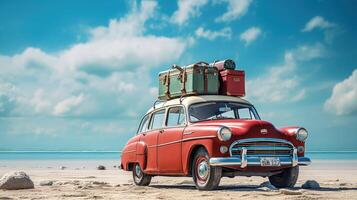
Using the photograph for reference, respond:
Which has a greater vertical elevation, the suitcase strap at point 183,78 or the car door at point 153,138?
the suitcase strap at point 183,78

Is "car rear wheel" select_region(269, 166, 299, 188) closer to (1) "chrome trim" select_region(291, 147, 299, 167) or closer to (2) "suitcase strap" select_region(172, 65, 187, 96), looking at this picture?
(1) "chrome trim" select_region(291, 147, 299, 167)

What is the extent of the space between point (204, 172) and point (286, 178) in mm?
1938

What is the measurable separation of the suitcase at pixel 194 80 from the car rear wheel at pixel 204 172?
5.85 feet

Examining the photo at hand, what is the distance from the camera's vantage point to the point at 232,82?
1305cm

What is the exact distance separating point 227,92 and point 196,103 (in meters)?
0.95

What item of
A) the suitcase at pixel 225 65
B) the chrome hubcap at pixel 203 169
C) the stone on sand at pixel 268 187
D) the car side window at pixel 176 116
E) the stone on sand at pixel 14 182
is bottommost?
the stone on sand at pixel 268 187

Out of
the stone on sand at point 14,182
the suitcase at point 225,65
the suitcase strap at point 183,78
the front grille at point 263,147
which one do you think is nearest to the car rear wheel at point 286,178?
the front grille at point 263,147

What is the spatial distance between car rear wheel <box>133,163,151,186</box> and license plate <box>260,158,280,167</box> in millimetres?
3792

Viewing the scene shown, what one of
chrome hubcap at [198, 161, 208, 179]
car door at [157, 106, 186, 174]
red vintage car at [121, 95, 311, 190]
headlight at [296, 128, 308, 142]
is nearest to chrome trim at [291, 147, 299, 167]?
red vintage car at [121, 95, 311, 190]

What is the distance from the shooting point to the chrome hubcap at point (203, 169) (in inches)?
445

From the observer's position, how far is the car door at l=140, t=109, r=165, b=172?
1330 cm

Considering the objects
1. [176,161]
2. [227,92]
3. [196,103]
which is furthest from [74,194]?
[227,92]

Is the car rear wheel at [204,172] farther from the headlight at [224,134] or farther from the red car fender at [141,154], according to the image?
the red car fender at [141,154]

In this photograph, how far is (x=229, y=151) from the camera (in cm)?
1098
